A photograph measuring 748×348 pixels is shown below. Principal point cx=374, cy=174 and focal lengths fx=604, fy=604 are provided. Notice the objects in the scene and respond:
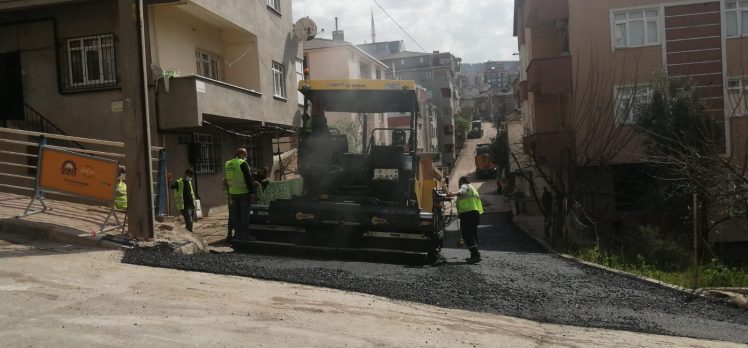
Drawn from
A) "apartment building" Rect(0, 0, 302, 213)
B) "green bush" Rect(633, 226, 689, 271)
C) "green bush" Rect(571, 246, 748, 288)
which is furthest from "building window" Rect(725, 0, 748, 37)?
"apartment building" Rect(0, 0, 302, 213)

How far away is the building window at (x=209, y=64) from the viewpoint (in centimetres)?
1691

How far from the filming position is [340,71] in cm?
3456

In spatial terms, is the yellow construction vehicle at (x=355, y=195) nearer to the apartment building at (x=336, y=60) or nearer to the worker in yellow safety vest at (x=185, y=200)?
the worker in yellow safety vest at (x=185, y=200)

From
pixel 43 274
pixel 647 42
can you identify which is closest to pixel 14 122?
pixel 43 274

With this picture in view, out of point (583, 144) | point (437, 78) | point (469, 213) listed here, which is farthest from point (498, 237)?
point (437, 78)

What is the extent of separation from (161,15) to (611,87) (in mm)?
14335

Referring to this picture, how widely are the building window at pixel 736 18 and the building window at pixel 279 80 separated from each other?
14.9 meters

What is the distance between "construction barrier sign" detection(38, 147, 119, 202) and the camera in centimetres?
832

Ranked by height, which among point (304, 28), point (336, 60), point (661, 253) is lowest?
point (661, 253)

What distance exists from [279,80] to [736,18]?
15.3 m

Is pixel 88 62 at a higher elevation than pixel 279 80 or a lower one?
lower

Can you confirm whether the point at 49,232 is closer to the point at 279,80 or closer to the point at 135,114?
the point at 135,114

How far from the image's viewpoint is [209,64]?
17609 mm

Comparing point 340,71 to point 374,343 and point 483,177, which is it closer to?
point 483,177
